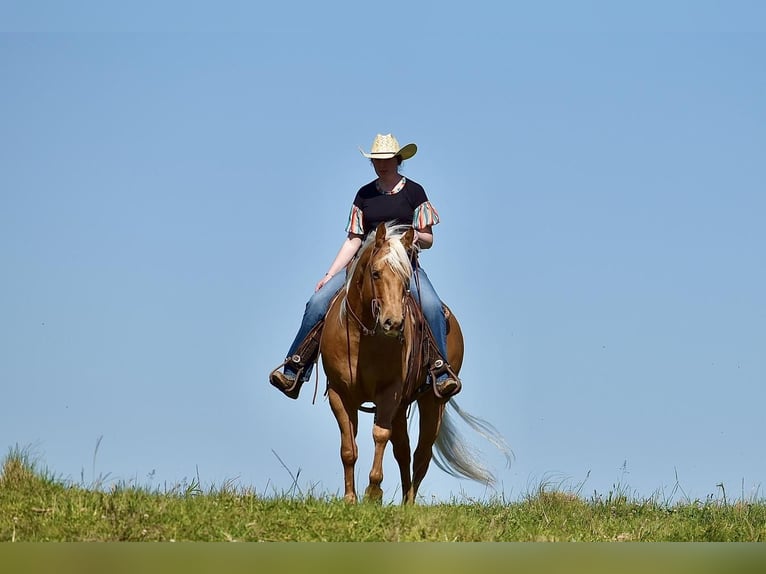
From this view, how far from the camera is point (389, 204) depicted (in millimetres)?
13664

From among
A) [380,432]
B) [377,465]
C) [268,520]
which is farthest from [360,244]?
[268,520]

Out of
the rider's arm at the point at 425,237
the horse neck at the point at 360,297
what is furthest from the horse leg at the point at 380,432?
the rider's arm at the point at 425,237

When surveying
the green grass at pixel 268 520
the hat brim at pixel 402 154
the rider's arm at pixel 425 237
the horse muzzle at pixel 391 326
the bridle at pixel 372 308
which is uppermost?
the hat brim at pixel 402 154

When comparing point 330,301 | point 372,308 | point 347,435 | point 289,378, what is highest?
point 330,301

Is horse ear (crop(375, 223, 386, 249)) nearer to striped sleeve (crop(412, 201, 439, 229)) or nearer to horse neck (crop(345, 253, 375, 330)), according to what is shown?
horse neck (crop(345, 253, 375, 330))

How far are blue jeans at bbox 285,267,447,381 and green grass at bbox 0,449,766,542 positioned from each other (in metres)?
1.91

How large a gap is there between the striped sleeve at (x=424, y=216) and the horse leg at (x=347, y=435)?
186 cm

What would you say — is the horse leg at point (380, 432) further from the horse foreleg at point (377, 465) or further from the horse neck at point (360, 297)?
the horse neck at point (360, 297)

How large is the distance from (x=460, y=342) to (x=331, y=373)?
209 cm

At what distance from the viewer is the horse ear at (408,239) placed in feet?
42.1

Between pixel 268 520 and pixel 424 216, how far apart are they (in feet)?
14.2

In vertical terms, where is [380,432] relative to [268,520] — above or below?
above

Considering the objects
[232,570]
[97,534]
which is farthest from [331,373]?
[232,570]

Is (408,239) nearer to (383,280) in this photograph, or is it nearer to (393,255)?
(393,255)
